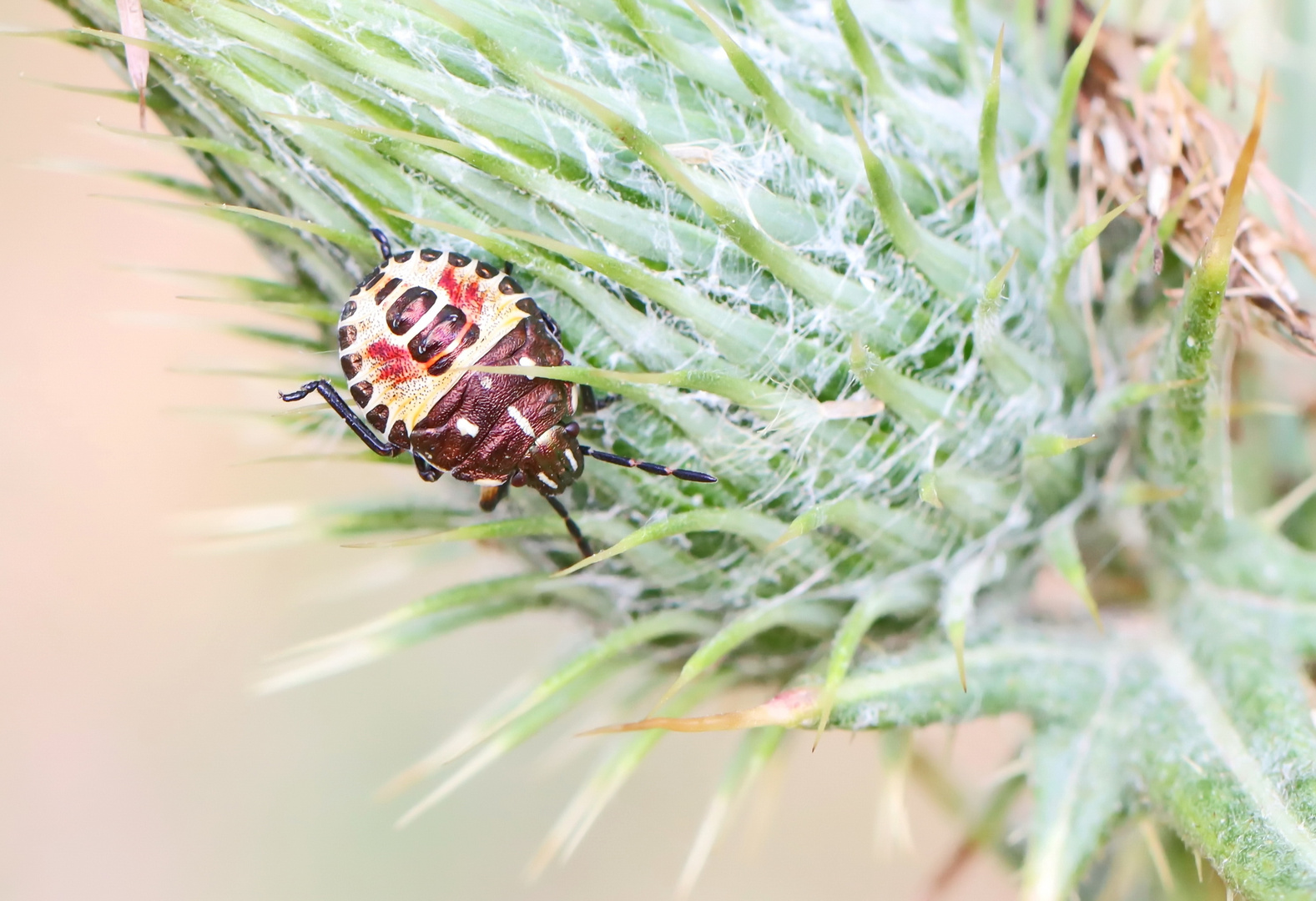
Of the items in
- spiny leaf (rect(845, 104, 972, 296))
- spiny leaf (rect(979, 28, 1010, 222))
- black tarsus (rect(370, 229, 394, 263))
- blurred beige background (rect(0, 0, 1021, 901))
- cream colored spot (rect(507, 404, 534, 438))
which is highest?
spiny leaf (rect(979, 28, 1010, 222))

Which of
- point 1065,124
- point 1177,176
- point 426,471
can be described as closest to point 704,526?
point 426,471

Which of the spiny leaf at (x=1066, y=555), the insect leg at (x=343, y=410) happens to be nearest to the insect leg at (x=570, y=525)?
the insect leg at (x=343, y=410)

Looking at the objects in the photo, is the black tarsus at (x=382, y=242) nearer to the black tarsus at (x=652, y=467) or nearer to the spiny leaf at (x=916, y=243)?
the black tarsus at (x=652, y=467)

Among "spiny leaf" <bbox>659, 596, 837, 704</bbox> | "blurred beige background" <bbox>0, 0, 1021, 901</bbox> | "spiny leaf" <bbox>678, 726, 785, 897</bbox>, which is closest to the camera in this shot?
"spiny leaf" <bbox>659, 596, 837, 704</bbox>

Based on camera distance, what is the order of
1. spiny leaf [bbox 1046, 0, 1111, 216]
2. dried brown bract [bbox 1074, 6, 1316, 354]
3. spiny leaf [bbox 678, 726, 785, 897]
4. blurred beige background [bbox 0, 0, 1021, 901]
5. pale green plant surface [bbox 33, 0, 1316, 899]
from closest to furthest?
1. pale green plant surface [bbox 33, 0, 1316, 899]
2. spiny leaf [bbox 1046, 0, 1111, 216]
3. dried brown bract [bbox 1074, 6, 1316, 354]
4. spiny leaf [bbox 678, 726, 785, 897]
5. blurred beige background [bbox 0, 0, 1021, 901]

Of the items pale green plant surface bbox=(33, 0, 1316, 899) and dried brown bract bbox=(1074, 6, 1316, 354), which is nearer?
pale green plant surface bbox=(33, 0, 1316, 899)

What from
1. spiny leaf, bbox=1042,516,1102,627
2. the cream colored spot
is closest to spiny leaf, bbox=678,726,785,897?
spiny leaf, bbox=1042,516,1102,627

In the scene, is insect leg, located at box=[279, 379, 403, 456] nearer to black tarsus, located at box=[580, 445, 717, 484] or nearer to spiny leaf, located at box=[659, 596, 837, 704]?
black tarsus, located at box=[580, 445, 717, 484]
